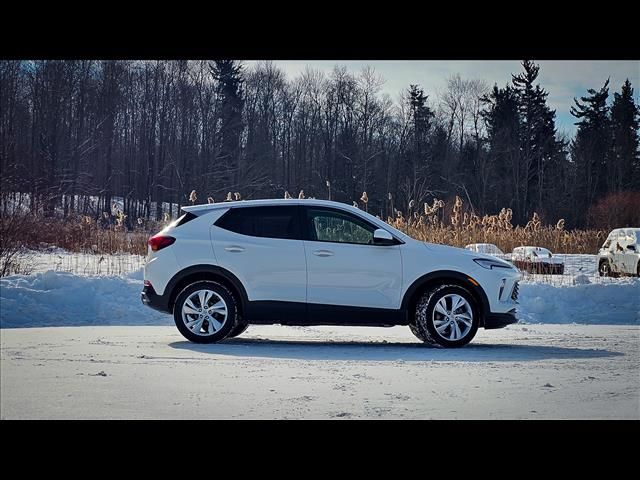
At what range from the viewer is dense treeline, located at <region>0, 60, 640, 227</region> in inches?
953

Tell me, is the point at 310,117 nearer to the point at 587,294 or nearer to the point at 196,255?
the point at 587,294

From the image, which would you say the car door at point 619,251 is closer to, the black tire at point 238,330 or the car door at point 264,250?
the black tire at point 238,330

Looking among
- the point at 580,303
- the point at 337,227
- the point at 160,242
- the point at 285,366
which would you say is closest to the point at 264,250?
the point at 337,227

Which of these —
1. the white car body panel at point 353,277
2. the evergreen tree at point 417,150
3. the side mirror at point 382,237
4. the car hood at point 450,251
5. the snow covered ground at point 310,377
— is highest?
the evergreen tree at point 417,150

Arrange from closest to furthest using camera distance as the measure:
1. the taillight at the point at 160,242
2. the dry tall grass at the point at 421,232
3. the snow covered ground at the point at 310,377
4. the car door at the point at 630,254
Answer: the snow covered ground at the point at 310,377
the taillight at the point at 160,242
the dry tall grass at the point at 421,232
the car door at the point at 630,254

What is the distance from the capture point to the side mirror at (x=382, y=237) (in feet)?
29.5

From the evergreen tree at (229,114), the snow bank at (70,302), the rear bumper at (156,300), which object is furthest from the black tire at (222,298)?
the evergreen tree at (229,114)

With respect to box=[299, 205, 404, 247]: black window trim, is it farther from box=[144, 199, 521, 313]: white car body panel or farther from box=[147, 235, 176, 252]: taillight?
box=[147, 235, 176, 252]: taillight

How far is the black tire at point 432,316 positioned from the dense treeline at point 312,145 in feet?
43.4

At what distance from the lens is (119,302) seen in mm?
11539

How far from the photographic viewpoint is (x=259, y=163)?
81.3 ft

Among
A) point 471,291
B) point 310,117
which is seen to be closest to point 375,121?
point 310,117

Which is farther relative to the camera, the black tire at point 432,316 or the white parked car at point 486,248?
the white parked car at point 486,248

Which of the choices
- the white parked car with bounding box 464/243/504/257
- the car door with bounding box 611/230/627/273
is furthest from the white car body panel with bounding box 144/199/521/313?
the car door with bounding box 611/230/627/273
